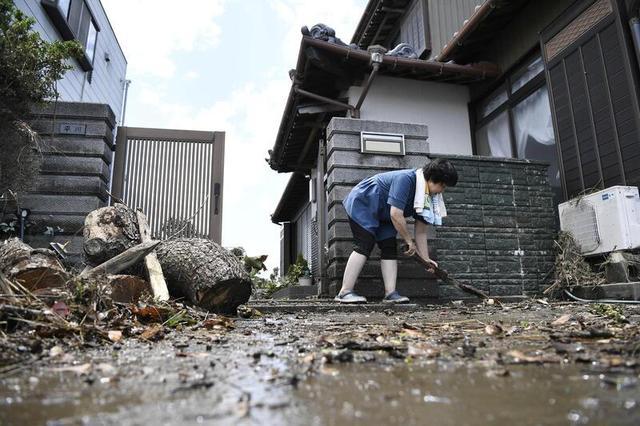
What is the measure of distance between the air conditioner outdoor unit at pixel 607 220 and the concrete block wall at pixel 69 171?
6039 millimetres

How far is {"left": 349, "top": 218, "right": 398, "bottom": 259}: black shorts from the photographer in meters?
4.46

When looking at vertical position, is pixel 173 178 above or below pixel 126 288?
above

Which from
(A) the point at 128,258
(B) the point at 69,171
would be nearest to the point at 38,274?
(A) the point at 128,258

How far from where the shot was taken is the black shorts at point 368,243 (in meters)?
4.46

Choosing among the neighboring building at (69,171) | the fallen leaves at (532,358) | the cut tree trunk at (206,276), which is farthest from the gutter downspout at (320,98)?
the fallen leaves at (532,358)

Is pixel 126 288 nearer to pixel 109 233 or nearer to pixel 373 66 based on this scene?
pixel 109 233

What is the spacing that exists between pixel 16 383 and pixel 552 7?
7317mm

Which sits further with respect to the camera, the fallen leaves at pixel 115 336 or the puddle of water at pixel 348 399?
the fallen leaves at pixel 115 336

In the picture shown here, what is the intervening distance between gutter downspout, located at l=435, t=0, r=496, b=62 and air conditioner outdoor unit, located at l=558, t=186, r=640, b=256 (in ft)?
10.1

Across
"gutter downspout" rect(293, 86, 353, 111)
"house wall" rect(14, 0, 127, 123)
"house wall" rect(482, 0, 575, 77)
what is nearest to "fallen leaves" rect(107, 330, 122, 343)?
"gutter downspout" rect(293, 86, 353, 111)

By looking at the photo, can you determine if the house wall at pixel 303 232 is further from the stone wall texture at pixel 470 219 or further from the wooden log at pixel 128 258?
the wooden log at pixel 128 258

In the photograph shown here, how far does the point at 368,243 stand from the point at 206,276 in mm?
1794

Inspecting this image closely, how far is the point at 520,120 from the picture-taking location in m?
7.12

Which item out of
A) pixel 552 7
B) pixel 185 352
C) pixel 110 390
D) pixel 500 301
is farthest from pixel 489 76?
pixel 110 390
